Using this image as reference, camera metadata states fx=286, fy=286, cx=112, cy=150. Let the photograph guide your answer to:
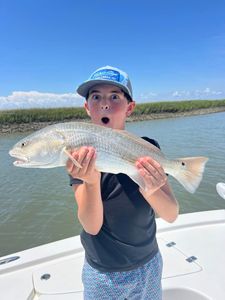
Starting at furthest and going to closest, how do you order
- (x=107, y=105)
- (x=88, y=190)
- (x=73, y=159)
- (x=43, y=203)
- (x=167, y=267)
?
(x=43, y=203) < (x=167, y=267) < (x=107, y=105) < (x=88, y=190) < (x=73, y=159)

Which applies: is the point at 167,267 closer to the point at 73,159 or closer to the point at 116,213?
the point at 116,213

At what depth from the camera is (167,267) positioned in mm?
2684

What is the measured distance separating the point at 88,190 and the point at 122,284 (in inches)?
23.0

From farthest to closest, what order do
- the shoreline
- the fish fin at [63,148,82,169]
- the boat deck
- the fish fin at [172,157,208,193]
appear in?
the shoreline < the boat deck < the fish fin at [172,157,208,193] < the fish fin at [63,148,82,169]

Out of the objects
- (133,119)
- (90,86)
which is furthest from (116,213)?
(133,119)

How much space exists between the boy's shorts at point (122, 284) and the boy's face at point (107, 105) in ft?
2.93

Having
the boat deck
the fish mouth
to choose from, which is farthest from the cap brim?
the boat deck

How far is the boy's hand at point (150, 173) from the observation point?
163 cm

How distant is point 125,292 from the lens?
5.46 feet

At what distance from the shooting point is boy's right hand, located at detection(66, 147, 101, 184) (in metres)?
1.51

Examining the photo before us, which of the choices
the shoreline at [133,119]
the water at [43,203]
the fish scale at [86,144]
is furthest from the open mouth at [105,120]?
the shoreline at [133,119]

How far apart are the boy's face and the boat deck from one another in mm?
1534

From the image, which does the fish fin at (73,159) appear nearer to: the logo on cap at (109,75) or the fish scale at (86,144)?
the fish scale at (86,144)

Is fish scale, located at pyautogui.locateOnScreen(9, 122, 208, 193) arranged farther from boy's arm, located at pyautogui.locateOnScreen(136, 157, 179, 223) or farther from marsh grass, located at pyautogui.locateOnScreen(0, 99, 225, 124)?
marsh grass, located at pyautogui.locateOnScreen(0, 99, 225, 124)
